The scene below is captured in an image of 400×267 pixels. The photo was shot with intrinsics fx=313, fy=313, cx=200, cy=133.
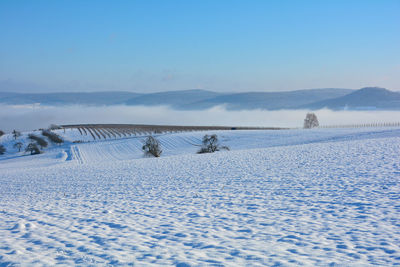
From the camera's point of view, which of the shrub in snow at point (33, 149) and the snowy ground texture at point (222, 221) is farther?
the shrub in snow at point (33, 149)

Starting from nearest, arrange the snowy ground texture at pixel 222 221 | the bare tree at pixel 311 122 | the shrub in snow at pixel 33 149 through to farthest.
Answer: the snowy ground texture at pixel 222 221, the shrub in snow at pixel 33 149, the bare tree at pixel 311 122

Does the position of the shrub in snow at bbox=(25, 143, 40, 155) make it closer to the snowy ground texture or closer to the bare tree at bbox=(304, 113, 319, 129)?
the snowy ground texture

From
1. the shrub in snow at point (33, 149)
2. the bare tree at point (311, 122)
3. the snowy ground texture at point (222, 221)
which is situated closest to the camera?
the snowy ground texture at point (222, 221)

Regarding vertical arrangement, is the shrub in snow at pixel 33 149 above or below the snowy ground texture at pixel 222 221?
below

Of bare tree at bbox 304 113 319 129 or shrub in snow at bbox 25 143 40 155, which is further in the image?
bare tree at bbox 304 113 319 129

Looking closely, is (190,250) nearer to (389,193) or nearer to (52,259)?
(52,259)

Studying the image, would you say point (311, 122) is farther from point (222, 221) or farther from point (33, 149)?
point (222, 221)

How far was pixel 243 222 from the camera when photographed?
428 inches

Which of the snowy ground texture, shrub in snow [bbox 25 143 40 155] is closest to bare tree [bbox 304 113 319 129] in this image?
shrub in snow [bbox 25 143 40 155]

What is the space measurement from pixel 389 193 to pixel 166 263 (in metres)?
11.0

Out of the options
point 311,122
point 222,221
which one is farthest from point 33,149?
point 311,122

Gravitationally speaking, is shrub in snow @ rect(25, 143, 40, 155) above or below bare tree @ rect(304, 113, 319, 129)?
below

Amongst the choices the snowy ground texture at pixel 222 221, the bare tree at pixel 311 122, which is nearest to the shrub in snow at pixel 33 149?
the snowy ground texture at pixel 222 221

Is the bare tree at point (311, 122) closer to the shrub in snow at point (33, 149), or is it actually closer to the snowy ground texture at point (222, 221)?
the shrub in snow at point (33, 149)
